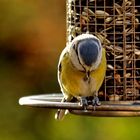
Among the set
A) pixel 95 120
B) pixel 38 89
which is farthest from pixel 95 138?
pixel 38 89

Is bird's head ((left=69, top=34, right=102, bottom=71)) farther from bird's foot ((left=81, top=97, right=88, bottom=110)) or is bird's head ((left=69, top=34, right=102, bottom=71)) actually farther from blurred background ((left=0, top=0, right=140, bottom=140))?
blurred background ((left=0, top=0, right=140, bottom=140))

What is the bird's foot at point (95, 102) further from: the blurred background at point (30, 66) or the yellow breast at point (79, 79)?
the blurred background at point (30, 66)

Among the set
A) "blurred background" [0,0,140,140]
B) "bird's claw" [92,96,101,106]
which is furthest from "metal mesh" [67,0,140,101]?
"blurred background" [0,0,140,140]

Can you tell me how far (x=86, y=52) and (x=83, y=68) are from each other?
0.47 ft

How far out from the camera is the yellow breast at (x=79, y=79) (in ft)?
22.9

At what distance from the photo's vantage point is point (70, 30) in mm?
7398

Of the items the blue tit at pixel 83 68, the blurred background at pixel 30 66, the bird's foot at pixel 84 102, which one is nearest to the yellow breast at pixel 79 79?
the blue tit at pixel 83 68

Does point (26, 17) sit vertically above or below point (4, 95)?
above

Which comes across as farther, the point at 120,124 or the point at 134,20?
the point at 120,124

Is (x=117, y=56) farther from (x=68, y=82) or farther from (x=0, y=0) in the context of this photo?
(x=0, y=0)

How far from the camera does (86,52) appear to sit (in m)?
6.80

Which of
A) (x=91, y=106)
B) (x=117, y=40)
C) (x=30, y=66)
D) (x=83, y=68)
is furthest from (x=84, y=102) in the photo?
(x=30, y=66)

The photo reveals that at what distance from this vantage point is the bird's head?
22.3ft

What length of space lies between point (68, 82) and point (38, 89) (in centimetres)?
295
